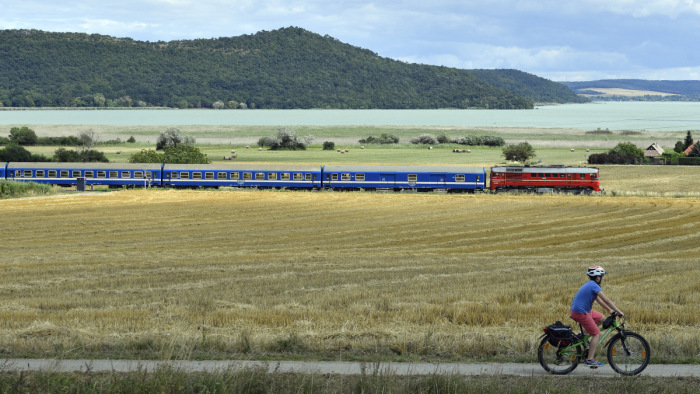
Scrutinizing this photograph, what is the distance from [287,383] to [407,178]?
58.4m

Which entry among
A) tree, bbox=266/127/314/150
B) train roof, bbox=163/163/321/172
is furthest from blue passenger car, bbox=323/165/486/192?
tree, bbox=266/127/314/150

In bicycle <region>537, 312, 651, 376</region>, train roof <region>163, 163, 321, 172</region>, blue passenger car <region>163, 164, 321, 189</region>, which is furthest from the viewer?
train roof <region>163, 163, 321, 172</region>

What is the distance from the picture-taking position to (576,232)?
42750 millimetres

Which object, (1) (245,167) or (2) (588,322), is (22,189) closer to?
(1) (245,167)

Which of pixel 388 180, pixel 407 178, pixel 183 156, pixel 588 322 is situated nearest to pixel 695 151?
pixel 407 178

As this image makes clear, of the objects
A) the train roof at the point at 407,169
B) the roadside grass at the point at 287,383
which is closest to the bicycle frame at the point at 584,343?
the roadside grass at the point at 287,383

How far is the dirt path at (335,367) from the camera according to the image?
38.5 ft

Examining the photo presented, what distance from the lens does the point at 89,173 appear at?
2800 inches

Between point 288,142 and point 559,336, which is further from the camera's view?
point 288,142

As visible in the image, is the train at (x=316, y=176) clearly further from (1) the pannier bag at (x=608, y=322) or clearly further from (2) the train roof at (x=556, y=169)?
(1) the pannier bag at (x=608, y=322)

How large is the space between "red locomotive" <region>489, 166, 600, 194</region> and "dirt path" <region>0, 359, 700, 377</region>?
181 ft

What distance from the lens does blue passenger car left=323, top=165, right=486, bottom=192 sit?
224 ft

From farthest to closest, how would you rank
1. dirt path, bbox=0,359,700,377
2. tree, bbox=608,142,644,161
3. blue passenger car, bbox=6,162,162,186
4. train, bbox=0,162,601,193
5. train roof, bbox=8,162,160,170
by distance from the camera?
1. tree, bbox=608,142,644,161
2. train roof, bbox=8,162,160,170
3. blue passenger car, bbox=6,162,162,186
4. train, bbox=0,162,601,193
5. dirt path, bbox=0,359,700,377

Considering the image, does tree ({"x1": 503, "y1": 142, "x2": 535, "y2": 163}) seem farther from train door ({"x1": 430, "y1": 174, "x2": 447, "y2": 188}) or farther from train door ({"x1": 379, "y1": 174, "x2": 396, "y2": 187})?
train door ({"x1": 379, "y1": 174, "x2": 396, "y2": 187})
